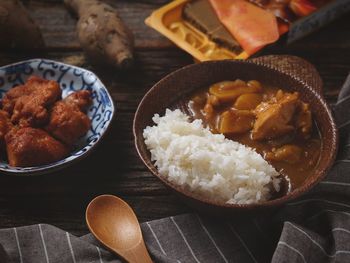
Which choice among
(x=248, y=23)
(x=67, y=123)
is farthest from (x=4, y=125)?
(x=248, y=23)

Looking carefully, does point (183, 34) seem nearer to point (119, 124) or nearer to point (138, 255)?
point (119, 124)

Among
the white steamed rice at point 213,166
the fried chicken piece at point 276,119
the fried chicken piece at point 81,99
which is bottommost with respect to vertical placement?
the fried chicken piece at point 81,99

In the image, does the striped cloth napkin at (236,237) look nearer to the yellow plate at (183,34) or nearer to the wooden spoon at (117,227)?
the wooden spoon at (117,227)

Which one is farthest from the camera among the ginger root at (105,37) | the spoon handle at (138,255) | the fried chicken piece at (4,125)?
the ginger root at (105,37)

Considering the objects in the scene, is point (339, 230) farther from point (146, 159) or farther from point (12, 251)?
point (12, 251)

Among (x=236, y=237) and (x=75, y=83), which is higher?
(x=75, y=83)

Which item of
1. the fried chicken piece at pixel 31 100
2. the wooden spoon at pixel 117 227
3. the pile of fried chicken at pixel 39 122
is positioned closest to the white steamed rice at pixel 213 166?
the wooden spoon at pixel 117 227

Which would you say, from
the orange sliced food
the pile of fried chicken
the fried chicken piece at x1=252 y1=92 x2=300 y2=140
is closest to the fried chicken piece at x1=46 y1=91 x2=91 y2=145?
the pile of fried chicken
